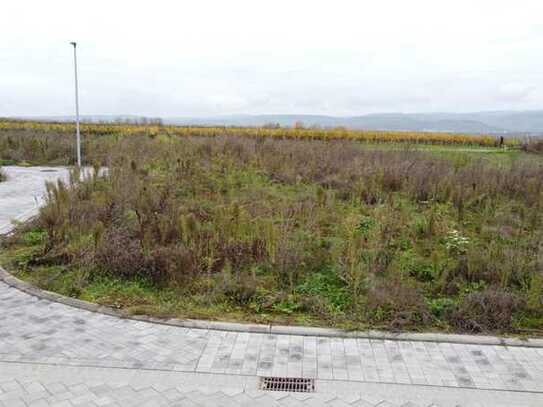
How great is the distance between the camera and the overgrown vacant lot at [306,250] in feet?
16.0

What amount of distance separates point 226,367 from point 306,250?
2.75m

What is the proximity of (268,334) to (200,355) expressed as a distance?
747 millimetres

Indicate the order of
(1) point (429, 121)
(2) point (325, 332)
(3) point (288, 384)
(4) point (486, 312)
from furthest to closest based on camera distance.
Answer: (1) point (429, 121) < (4) point (486, 312) < (2) point (325, 332) < (3) point (288, 384)

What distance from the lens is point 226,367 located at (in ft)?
12.6

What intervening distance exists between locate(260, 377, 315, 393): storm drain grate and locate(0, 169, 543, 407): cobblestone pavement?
0.06m

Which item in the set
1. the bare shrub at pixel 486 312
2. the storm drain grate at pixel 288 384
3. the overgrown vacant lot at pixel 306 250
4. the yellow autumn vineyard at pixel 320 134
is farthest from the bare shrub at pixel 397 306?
the yellow autumn vineyard at pixel 320 134

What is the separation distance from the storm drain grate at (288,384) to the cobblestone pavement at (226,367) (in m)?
0.06

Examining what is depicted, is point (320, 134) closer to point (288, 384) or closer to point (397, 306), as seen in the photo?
point (397, 306)

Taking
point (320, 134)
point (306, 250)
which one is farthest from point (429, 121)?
point (306, 250)

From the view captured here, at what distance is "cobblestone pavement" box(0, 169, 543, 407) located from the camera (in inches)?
135

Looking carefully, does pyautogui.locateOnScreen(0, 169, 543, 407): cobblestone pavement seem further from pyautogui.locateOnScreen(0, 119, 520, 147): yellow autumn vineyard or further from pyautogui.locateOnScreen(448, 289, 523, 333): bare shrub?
pyautogui.locateOnScreen(0, 119, 520, 147): yellow autumn vineyard

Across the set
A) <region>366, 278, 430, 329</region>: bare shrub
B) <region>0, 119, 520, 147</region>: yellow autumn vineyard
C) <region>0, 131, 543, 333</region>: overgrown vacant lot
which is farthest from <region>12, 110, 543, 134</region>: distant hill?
<region>366, 278, 430, 329</region>: bare shrub

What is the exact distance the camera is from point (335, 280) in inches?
220

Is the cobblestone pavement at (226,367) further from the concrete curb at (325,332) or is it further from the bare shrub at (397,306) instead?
the bare shrub at (397,306)
